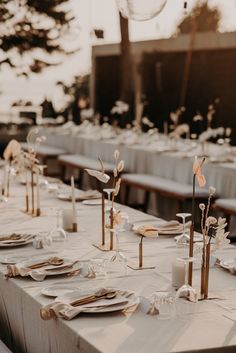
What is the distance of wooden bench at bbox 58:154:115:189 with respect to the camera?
8.43 m

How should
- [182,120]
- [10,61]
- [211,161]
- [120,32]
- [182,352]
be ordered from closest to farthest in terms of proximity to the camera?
[182,352] < [211,161] < [182,120] < [120,32] < [10,61]

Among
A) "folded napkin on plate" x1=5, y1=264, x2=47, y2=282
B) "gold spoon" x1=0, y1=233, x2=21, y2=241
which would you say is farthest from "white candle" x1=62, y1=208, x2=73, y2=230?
"folded napkin on plate" x1=5, y1=264, x2=47, y2=282

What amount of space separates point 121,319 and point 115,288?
1.05 ft

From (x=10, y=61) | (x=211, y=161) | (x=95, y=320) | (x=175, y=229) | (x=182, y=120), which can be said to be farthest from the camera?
(x=10, y=61)

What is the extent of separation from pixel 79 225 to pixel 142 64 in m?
8.91

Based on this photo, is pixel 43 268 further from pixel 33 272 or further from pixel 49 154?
pixel 49 154

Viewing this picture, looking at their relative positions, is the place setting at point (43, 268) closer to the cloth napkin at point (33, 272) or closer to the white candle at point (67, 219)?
the cloth napkin at point (33, 272)

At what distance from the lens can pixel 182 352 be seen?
7.23ft

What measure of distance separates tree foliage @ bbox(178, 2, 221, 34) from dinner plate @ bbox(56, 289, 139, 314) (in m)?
8.85

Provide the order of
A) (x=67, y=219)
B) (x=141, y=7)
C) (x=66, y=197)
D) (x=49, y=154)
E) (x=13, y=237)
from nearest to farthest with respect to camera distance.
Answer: (x=13, y=237) → (x=67, y=219) → (x=141, y=7) → (x=66, y=197) → (x=49, y=154)

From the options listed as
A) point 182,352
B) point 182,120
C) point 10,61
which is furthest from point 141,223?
point 10,61

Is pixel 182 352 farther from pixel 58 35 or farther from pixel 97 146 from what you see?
pixel 58 35

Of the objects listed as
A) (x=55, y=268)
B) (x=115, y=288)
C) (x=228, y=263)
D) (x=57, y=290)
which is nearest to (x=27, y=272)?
(x=55, y=268)

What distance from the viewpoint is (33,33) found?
15.2 m
